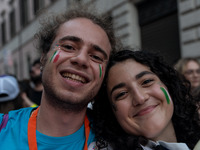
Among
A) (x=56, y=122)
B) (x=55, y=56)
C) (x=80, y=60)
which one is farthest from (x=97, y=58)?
(x=56, y=122)

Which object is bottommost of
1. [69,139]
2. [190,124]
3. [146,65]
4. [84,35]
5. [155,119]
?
[190,124]

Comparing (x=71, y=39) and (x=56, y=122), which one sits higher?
(x=71, y=39)

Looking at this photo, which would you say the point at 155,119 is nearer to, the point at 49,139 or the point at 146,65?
the point at 146,65

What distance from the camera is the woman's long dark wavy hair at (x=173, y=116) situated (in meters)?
2.30

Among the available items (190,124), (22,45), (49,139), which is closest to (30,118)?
(49,139)

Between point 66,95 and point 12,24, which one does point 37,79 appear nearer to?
point 66,95

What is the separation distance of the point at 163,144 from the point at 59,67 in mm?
1092

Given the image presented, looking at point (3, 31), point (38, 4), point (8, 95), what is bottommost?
point (3, 31)

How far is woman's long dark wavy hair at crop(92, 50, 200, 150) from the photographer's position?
7.56 feet

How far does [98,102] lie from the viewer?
2584 millimetres

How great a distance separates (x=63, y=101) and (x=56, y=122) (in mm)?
221

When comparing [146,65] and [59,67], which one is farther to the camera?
[146,65]

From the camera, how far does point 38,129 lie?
2127mm

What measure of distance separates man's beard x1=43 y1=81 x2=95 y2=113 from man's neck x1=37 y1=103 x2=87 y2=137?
41mm
